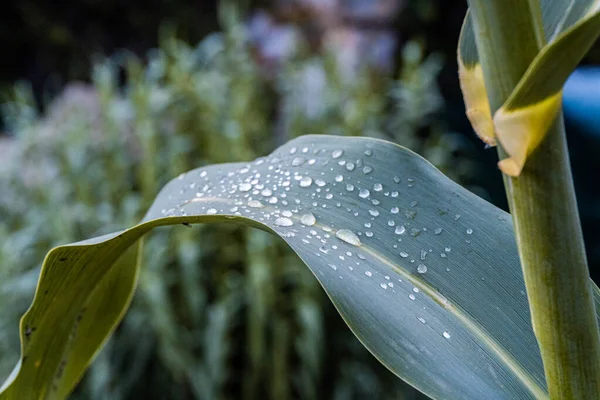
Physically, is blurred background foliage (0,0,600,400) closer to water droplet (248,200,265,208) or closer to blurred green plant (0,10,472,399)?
blurred green plant (0,10,472,399)

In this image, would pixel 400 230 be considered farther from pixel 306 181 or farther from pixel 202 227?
pixel 202 227

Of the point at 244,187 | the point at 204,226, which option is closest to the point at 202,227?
the point at 204,226

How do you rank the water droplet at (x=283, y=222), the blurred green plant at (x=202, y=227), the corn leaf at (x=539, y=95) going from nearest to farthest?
the corn leaf at (x=539, y=95) → the water droplet at (x=283, y=222) → the blurred green plant at (x=202, y=227)

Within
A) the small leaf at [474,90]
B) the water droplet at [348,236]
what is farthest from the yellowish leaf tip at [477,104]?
the water droplet at [348,236]

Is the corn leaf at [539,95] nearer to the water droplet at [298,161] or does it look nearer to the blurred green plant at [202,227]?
the water droplet at [298,161]

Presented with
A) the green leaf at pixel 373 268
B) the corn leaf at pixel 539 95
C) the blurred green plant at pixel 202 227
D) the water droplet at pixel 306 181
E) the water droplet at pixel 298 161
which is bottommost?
the blurred green plant at pixel 202 227

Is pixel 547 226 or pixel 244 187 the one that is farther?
pixel 244 187

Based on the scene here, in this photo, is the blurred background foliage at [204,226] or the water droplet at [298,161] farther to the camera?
the blurred background foliage at [204,226]

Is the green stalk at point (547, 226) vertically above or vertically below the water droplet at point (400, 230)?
above
